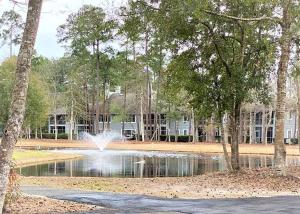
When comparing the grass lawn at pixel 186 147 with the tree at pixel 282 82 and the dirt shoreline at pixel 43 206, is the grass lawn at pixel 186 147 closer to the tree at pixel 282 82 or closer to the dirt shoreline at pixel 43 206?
the tree at pixel 282 82

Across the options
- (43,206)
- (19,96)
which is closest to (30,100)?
(43,206)

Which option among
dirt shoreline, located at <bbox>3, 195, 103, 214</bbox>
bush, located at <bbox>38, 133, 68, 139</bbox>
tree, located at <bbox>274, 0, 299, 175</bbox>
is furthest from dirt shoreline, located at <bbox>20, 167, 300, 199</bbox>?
bush, located at <bbox>38, 133, 68, 139</bbox>

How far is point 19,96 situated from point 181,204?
5446 millimetres

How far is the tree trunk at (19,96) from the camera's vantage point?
8648 millimetres

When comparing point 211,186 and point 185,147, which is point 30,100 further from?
point 211,186

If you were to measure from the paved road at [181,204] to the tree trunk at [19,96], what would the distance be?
3.43 meters

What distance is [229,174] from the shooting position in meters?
21.2

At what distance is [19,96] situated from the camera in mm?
8734

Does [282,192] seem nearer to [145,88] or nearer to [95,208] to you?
[95,208]

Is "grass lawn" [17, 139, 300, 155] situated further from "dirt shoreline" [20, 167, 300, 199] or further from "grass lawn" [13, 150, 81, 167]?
"dirt shoreline" [20, 167, 300, 199]

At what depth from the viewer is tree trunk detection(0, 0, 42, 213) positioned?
8.65 meters

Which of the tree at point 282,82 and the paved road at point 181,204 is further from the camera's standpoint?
the tree at point 282,82

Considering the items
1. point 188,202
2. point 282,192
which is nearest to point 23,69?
point 188,202

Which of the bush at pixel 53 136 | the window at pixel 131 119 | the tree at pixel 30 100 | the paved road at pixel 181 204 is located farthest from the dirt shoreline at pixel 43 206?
the window at pixel 131 119
